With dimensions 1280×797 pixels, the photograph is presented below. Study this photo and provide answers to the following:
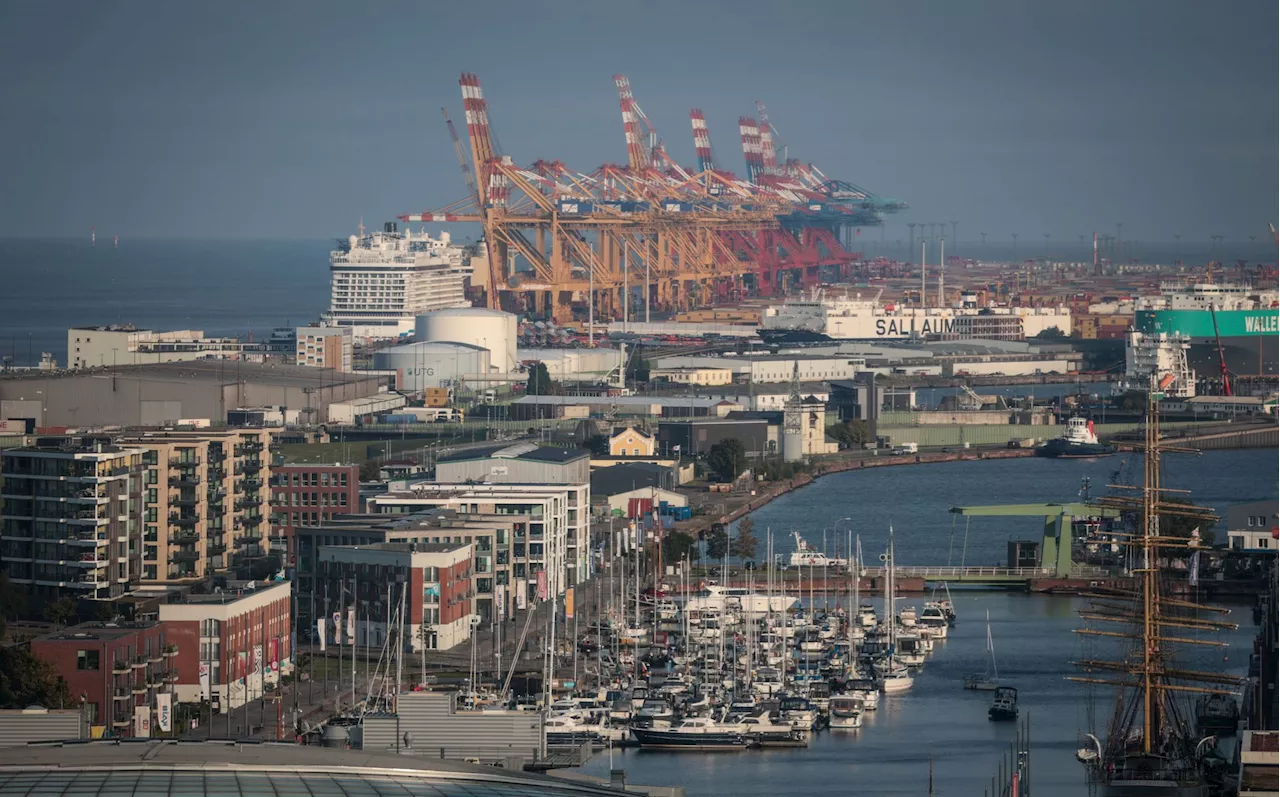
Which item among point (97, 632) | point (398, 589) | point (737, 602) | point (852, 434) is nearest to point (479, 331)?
point (852, 434)

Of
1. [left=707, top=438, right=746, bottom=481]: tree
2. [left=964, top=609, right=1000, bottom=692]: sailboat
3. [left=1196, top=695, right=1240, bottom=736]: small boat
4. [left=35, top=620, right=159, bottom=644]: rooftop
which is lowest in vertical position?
[left=964, top=609, right=1000, bottom=692]: sailboat

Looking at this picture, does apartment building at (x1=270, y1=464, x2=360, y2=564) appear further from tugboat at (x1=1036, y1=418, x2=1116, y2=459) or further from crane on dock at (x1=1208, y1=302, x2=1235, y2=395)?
crane on dock at (x1=1208, y1=302, x2=1235, y2=395)

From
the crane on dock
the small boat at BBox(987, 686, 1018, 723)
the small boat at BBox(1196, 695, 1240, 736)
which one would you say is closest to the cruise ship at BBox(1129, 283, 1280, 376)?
the crane on dock

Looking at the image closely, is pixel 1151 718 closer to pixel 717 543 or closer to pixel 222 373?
pixel 717 543

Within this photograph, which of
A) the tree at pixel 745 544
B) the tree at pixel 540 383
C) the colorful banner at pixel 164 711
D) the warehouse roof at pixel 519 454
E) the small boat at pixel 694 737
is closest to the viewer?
the colorful banner at pixel 164 711

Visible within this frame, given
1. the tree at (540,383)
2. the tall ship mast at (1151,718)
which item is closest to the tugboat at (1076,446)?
Answer: the tree at (540,383)

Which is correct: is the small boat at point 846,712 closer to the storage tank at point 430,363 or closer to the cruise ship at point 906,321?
the storage tank at point 430,363
